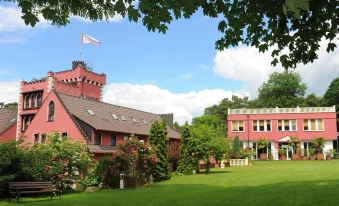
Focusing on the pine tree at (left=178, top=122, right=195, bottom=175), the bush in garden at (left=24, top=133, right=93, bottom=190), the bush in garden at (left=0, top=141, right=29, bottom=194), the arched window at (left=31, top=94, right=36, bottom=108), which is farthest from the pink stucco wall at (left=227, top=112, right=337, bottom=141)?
the bush in garden at (left=0, top=141, right=29, bottom=194)

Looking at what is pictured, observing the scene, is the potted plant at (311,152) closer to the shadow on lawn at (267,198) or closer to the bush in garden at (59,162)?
the bush in garden at (59,162)

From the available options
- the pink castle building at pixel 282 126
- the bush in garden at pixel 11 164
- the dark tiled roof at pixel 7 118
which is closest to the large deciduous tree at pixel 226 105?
the pink castle building at pixel 282 126

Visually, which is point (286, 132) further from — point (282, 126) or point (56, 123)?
point (56, 123)

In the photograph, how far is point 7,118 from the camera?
48.1 meters

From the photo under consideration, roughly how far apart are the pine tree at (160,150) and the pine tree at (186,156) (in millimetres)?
3725

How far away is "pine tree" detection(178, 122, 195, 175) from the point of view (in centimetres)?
3325

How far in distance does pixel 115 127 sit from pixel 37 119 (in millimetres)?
7362

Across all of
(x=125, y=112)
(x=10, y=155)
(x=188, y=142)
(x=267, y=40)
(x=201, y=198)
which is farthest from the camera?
(x=125, y=112)

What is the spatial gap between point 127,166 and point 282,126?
3782cm

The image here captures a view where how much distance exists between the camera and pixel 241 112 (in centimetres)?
5984

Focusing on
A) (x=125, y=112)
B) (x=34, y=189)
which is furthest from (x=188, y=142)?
(x=34, y=189)

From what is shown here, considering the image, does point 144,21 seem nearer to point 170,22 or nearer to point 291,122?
point 170,22

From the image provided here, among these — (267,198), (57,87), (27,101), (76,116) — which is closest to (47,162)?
(76,116)

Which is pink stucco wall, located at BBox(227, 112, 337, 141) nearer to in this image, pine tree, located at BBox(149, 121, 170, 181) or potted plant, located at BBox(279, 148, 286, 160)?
potted plant, located at BBox(279, 148, 286, 160)
